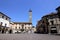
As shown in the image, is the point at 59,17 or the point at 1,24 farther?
the point at 1,24

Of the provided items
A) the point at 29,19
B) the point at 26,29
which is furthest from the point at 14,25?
the point at 29,19

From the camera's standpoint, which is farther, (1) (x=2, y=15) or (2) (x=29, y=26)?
(2) (x=29, y=26)

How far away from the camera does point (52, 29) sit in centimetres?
4406

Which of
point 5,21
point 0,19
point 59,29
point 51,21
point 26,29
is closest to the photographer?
point 59,29

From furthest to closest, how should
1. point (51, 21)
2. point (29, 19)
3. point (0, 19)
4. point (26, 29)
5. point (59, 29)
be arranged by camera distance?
point (29, 19)
point (26, 29)
point (0, 19)
point (51, 21)
point (59, 29)

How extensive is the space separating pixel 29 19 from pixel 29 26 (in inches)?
625

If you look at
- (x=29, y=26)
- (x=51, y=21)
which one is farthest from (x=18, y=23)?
(x=51, y=21)

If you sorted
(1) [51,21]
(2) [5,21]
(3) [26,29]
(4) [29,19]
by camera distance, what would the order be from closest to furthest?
(1) [51,21] → (2) [5,21] → (3) [26,29] → (4) [29,19]

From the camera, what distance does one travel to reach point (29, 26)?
76000 millimetres

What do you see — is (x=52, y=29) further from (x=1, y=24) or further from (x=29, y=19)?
(x=29, y=19)

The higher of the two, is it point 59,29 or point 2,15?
point 2,15

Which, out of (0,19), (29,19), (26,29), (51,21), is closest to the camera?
(51,21)

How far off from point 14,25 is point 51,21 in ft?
121

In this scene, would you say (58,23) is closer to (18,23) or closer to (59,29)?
(59,29)
